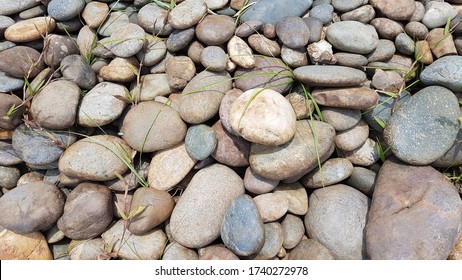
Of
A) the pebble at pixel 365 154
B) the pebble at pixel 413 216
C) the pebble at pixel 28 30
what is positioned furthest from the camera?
the pebble at pixel 28 30

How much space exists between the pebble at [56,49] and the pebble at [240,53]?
1.34 m

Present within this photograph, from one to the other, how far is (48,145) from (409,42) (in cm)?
290

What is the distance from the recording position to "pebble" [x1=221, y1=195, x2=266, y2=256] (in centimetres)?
235

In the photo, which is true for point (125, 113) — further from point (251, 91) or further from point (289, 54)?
point (289, 54)

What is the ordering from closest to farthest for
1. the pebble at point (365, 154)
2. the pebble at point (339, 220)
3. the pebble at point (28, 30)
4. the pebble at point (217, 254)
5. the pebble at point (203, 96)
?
the pebble at point (217, 254)
the pebble at point (339, 220)
the pebble at point (203, 96)
the pebble at point (365, 154)
the pebble at point (28, 30)

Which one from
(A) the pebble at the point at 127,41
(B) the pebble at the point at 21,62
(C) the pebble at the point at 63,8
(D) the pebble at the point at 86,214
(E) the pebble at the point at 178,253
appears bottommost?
(E) the pebble at the point at 178,253

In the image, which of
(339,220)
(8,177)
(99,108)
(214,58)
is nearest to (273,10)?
(214,58)

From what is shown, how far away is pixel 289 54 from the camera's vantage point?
274 cm

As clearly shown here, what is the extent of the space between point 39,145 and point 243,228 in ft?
5.46

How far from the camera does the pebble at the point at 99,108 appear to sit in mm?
2691

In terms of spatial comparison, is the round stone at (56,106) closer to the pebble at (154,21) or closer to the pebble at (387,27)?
the pebble at (154,21)

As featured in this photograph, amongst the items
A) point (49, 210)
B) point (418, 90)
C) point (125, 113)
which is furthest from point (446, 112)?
point (49, 210)

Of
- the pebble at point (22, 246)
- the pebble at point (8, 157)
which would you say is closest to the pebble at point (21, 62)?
the pebble at point (8, 157)

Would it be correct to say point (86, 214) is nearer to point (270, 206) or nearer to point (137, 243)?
point (137, 243)
